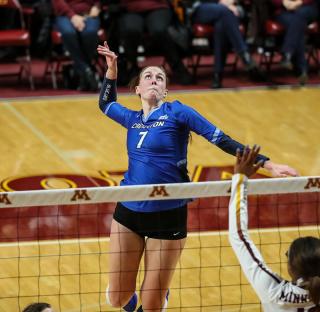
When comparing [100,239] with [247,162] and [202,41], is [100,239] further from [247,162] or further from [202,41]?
[202,41]

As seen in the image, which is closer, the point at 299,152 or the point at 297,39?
the point at 299,152

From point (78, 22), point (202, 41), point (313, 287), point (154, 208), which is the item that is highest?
point (313, 287)

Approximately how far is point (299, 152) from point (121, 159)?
2.44 metres

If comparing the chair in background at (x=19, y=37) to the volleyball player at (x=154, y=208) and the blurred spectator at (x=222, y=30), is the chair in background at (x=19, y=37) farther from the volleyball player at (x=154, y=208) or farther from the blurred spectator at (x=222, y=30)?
the volleyball player at (x=154, y=208)

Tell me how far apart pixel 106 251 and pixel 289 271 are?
191 inches

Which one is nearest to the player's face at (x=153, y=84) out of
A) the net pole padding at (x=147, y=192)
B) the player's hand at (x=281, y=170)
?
the net pole padding at (x=147, y=192)

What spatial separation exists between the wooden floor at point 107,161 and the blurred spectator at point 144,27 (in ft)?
3.44

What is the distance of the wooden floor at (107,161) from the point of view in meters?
8.72

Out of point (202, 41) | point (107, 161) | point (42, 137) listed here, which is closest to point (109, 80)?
point (107, 161)

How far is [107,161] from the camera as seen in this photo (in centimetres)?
1224

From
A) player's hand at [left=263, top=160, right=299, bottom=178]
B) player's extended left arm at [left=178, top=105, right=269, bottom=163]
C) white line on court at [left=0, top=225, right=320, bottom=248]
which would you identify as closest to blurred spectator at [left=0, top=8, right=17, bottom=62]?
white line on court at [left=0, top=225, right=320, bottom=248]

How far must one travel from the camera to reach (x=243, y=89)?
15289 millimetres

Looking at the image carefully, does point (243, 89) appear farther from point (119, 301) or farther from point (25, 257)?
point (119, 301)

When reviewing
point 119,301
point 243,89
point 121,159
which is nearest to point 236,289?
point 119,301
